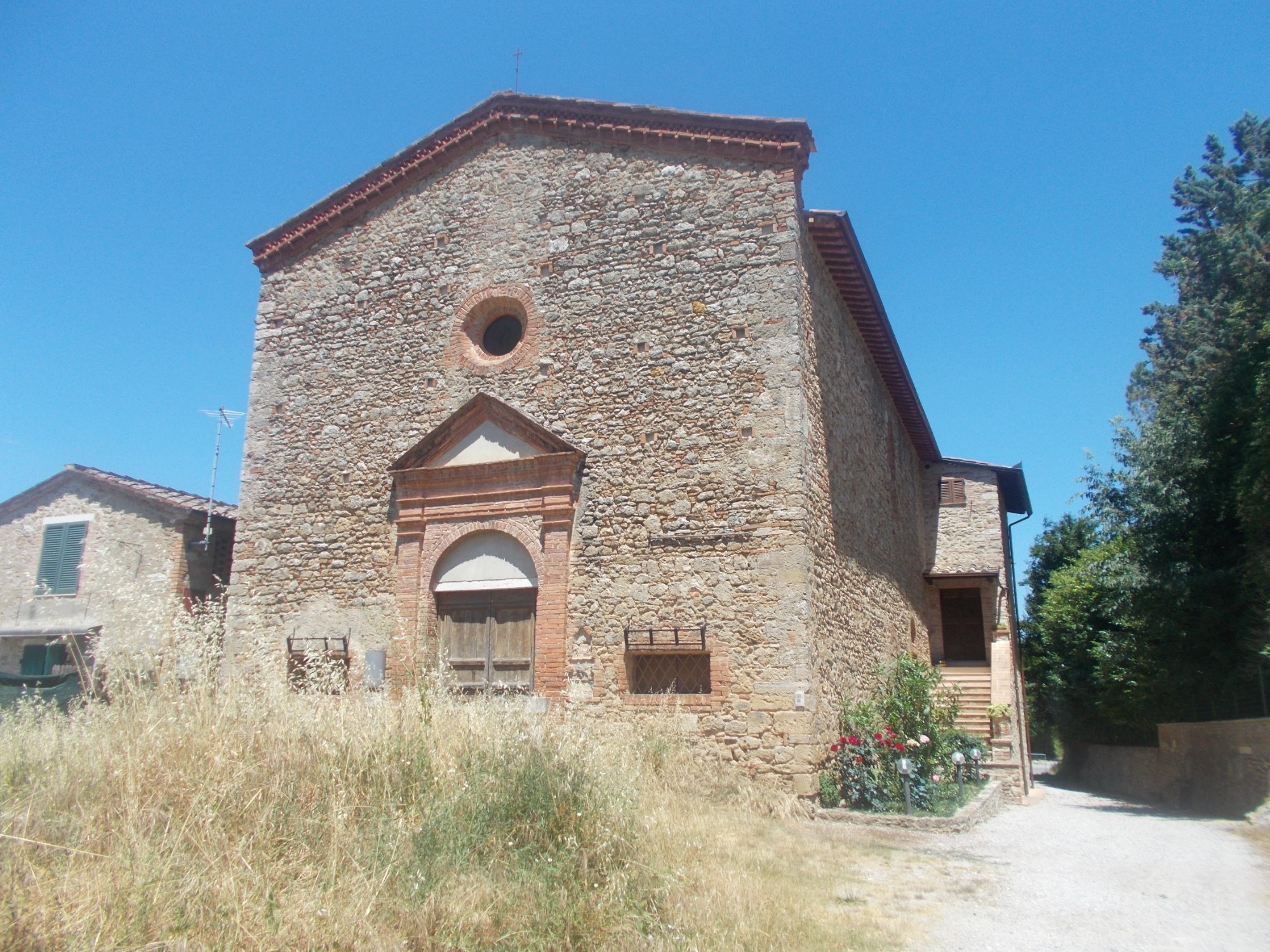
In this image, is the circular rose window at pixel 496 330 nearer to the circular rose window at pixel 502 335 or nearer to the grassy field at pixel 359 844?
the circular rose window at pixel 502 335

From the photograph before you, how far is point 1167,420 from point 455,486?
12.9 m

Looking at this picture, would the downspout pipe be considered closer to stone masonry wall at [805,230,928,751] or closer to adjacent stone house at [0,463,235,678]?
stone masonry wall at [805,230,928,751]

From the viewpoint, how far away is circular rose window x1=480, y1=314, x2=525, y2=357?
13.0m

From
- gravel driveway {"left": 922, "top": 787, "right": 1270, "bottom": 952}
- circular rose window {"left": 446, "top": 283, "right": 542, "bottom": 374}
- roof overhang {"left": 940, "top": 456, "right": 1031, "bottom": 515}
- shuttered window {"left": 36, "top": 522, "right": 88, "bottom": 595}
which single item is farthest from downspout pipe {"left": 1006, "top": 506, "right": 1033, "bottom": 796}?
shuttered window {"left": 36, "top": 522, "right": 88, "bottom": 595}

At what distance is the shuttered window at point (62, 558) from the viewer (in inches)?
619

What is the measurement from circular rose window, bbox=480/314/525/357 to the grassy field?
6.94m

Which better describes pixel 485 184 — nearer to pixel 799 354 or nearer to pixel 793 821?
pixel 799 354

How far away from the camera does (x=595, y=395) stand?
12.0 m

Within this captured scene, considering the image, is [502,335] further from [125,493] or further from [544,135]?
[125,493]

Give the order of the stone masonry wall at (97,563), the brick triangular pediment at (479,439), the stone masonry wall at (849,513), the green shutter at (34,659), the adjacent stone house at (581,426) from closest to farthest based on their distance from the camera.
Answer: the adjacent stone house at (581,426) → the stone masonry wall at (849,513) → the brick triangular pediment at (479,439) → the stone masonry wall at (97,563) → the green shutter at (34,659)

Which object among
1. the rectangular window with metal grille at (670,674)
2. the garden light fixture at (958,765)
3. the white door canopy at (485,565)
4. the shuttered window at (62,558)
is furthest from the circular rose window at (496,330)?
the shuttered window at (62,558)

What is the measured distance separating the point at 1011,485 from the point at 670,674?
15.1 meters

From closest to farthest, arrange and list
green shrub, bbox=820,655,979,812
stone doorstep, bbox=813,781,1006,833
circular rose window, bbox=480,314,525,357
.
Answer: stone doorstep, bbox=813,781,1006,833 → green shrub, bbox=820,655,979,812 → circular rose window, bbox=480,314,525,357

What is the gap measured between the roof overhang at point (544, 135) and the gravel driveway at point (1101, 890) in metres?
8.43
